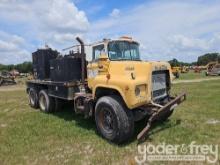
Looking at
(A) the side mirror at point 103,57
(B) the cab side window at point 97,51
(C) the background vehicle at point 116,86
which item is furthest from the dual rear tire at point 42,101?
(A) the side mirror at point 103,57

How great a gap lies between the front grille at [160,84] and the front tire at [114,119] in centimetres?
108

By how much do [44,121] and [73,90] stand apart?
1530 millimetres

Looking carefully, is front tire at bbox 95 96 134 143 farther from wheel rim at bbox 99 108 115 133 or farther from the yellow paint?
the yellow paint

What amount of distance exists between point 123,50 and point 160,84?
4.96ft

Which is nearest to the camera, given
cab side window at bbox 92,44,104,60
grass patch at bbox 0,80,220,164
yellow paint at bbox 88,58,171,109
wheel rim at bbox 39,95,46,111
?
grass patch at bbox 0,80,220,164

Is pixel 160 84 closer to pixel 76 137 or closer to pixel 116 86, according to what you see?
pixel 116 86

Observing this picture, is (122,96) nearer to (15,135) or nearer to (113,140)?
(113,140)

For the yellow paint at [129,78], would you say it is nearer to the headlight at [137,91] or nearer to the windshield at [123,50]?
the headlight at [137,91]

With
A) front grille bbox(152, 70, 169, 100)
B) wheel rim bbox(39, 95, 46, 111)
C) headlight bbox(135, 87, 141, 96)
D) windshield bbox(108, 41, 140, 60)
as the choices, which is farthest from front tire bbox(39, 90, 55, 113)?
headlight bbox(135, 87, 141, 96)

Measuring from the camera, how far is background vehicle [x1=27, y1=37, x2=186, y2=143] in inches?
284

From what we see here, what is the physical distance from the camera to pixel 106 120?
7867mm

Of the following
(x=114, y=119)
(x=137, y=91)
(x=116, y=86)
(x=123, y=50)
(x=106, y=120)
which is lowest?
(x=106, y=120)

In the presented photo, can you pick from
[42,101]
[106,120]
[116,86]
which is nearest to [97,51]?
[116,86]

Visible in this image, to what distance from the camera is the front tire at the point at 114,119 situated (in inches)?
282
